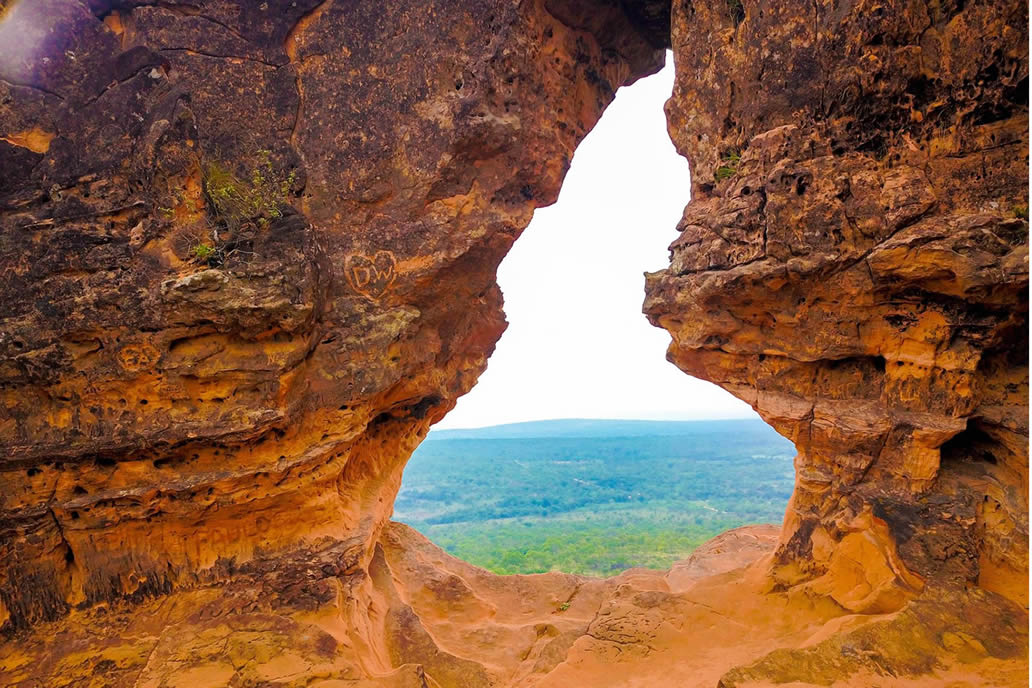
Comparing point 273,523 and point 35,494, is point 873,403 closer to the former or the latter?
point 273,523

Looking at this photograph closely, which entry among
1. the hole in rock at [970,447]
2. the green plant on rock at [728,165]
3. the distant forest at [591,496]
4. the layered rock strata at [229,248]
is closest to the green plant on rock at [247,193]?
the layered rock strata at [229,248]

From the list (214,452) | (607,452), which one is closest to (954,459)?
(214,452)

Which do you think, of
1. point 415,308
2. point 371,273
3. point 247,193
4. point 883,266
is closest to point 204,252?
point 247,193

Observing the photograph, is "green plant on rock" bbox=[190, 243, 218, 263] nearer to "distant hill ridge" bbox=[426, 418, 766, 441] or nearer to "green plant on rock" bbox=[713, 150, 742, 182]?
"green plant on rock" bbox=[713, 150, 742, 182]

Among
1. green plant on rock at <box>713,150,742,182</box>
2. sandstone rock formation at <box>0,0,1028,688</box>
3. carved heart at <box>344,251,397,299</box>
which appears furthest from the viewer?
carved heart at <box>344,251,397,299</box>

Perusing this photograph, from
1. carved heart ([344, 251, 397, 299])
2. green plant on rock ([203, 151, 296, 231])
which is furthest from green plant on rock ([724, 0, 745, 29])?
green plant on rock ([203, 151, 296, 231])

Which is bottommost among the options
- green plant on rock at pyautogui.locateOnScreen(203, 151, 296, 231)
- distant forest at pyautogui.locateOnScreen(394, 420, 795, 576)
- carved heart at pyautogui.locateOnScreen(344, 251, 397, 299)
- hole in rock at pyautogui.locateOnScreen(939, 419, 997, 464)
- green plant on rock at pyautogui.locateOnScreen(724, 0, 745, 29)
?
distant forest at pyautogui.locateOnScreen(394, 420, 795, 576)

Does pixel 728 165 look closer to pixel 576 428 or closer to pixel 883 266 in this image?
pixel 883 266
